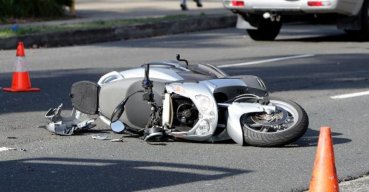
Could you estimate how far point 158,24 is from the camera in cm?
1991

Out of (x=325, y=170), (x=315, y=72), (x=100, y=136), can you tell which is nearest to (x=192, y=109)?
(x=100, y=136)

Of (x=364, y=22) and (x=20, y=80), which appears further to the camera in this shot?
(x=364, y=22)

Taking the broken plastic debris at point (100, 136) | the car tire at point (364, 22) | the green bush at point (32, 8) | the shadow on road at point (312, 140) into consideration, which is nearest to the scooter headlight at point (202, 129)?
the shadow on road at point (312, 140)

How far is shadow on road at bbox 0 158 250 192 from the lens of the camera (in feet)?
23.1

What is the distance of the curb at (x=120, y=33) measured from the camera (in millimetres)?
17406

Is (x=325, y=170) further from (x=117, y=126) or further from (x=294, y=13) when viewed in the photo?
(x=294, y=13)

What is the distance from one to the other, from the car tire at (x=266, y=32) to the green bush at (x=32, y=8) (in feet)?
16.6

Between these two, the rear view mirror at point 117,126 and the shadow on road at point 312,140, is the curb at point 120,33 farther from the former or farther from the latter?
the shadow on road at point 312,140

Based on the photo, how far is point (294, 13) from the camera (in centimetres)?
1725

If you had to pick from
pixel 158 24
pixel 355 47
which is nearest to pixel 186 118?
pixel 355 47

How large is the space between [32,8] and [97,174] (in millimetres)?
14618

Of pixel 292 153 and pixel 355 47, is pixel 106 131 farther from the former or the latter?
pixel 355 47

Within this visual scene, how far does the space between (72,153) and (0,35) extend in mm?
9303

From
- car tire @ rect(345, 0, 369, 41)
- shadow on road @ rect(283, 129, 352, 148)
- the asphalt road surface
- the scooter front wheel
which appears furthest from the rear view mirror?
car tire @ rect(345, 0, 369, 41)
